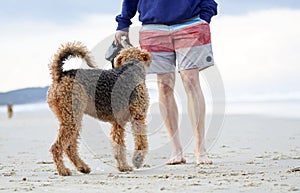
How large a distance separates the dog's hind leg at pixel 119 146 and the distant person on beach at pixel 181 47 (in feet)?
2.22

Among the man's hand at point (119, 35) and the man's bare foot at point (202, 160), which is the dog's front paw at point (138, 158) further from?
the man's hand at point (119, 35)

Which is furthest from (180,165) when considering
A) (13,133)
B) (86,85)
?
(13,133)

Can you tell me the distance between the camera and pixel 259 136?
9273 millimetres

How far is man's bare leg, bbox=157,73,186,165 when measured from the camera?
6.54 metres

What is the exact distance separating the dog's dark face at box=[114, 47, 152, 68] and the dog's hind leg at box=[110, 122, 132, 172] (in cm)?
67

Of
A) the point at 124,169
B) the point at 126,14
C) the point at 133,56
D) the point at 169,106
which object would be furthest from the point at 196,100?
the point at 126,14

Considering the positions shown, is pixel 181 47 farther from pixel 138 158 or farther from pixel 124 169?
pixel 124 169

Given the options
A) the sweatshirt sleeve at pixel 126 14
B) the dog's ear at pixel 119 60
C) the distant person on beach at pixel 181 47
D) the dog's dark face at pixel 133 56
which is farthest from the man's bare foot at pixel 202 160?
the sweatshirt sleeve at pixel 126 14

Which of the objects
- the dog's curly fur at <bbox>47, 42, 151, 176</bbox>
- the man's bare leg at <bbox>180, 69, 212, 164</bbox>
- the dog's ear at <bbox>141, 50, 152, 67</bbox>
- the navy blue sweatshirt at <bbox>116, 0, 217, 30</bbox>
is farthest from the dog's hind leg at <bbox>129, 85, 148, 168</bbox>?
the navy blue sweatshirt at <bbox>116, 0, 217, 30</bbox>

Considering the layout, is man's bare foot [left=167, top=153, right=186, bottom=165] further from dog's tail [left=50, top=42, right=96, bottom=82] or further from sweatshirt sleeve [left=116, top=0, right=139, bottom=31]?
sweatshirt sleeve [left=116, top=0, right=139, bottom=31]

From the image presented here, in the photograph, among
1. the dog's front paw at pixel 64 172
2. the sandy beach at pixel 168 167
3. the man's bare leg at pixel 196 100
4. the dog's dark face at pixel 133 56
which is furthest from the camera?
the man's bare leg at pixel 196 100

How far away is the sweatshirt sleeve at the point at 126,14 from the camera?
22.3 feet

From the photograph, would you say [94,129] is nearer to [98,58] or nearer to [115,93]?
[98,58]

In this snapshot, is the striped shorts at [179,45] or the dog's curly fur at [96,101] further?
the striped shorts at [179,45]
